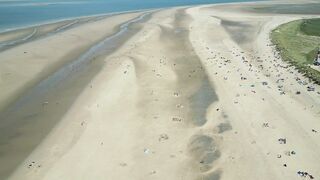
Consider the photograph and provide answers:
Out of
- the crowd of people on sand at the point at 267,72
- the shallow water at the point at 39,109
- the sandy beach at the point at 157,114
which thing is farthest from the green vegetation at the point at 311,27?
the shallow water at the point at 39,109

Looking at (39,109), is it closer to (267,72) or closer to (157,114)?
(157,114)

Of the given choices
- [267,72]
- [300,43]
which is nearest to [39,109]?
[267,72]

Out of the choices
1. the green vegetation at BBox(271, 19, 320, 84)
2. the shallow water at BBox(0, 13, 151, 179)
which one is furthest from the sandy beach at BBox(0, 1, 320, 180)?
the green vegetation at BBox(271, 19, 320, 84)

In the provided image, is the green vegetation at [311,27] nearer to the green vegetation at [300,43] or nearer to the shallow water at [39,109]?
the green vegetation at [300,43]

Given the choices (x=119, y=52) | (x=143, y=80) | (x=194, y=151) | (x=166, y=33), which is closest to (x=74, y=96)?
(x=143, y=80)

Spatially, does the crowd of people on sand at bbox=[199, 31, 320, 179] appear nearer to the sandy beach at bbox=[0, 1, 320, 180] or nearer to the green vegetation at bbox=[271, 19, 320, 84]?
the sandy beach at bbox=[0, 1, 320, 180]
